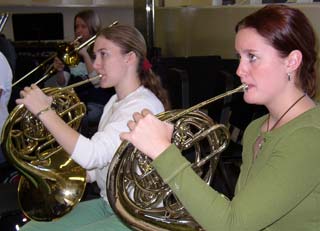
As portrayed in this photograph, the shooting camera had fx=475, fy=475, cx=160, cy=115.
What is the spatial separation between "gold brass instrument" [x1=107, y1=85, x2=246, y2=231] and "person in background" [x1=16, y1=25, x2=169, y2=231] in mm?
171

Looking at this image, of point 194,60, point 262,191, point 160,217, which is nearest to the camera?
point 262,191

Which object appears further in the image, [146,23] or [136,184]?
[146,23]

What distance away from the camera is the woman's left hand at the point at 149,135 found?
2.71 feet

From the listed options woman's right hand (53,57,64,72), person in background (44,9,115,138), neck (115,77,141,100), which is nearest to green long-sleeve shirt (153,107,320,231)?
neck (115,77,141,100)

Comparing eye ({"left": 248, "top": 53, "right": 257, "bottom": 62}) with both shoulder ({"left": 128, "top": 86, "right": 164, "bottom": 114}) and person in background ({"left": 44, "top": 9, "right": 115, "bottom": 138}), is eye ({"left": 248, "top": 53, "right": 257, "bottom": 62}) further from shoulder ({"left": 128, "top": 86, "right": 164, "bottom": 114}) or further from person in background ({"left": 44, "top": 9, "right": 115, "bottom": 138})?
person in background ({"left": 44, "top": 9, "right": 115, "bottom": 138})

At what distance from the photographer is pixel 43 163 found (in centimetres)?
151

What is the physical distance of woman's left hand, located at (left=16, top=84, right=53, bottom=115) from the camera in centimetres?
127

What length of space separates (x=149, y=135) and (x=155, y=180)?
0.39 meters

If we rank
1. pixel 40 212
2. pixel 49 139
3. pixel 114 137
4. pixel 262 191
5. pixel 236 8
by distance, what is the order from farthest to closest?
1. pixel 236 8
2. pixel 49 139
3. pixel 40 212
4. pixel 114 137
5. pixel 262 191

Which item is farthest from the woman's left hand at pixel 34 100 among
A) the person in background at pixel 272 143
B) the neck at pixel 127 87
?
the person in background at pixel 272 143

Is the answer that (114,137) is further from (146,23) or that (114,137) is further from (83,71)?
(146,23)

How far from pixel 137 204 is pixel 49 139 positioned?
0.58m

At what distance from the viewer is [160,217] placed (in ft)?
3.54

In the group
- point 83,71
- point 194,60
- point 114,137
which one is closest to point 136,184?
point 114,137
